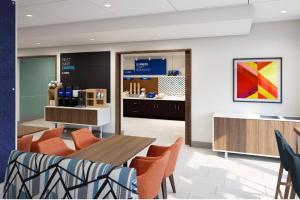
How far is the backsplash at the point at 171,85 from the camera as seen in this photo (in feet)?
31.4

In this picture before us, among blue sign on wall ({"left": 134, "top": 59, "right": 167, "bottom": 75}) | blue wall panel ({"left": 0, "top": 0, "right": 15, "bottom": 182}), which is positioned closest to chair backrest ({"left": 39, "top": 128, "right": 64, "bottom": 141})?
blue wall panel ({"left": 0, "top": 0, "right": 15, "bottom": 182})

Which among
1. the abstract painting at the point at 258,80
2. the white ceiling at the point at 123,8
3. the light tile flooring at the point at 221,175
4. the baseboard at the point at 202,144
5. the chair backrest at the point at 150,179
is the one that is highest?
the white ceiling at the point at 123,8

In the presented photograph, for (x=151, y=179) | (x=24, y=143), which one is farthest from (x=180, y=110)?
(x=151, y=179)

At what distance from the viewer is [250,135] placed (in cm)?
447

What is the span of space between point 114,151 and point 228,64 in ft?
11.5

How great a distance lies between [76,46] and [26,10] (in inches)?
94.7

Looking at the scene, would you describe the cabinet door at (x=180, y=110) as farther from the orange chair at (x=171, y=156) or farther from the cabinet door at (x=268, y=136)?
the orange chair at (x=171, y=156)

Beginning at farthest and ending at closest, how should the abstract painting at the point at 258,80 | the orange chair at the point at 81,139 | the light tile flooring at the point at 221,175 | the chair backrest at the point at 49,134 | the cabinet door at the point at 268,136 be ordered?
the abstract painting at the point at 258,80, the cabinet door at the point at 268,136, the chair backrest at the point at 49,134, the orange chair at the point at 81,139, the light tile flooring at the point at 221,175

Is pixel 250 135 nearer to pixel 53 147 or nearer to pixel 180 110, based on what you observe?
pixel 53 147

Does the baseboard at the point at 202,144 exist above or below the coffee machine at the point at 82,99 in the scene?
below

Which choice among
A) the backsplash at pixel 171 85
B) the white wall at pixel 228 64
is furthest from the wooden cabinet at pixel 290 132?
the backsplash at pixel 171 85

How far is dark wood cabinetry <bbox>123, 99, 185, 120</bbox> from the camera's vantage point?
9060 mm

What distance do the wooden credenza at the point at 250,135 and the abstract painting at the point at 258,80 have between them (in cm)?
74

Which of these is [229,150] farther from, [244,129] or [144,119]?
[144,119]
